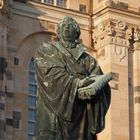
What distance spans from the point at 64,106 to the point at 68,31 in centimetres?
80

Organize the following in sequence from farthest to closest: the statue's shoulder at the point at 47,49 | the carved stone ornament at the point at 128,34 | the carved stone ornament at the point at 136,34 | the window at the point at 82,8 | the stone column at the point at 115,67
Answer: the window at the point at 82,8
the carved stone ornament at the point at 136,34
the carved stone ornament at the point at 128,34
the stone column at the point at 115,67
the statue's shoulder at the point at 47,49

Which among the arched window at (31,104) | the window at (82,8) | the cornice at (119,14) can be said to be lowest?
the arched window at (31,104)

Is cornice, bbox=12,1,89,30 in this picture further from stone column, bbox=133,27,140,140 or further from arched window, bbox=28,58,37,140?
stone column, bbox=133,27,140,140

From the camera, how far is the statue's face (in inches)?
290

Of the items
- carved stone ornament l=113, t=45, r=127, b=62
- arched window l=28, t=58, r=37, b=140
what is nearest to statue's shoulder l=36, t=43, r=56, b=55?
arched window l=28, t=58, r=37, b=140

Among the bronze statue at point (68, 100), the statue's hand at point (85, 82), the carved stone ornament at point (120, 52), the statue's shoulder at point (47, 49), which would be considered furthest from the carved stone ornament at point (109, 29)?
the statue's hand at point (85, 82)

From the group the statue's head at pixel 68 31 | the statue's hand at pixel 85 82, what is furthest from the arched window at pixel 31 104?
the statue's hand at pixel 85 82

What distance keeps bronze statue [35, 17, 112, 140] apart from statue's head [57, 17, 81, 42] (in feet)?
0.81

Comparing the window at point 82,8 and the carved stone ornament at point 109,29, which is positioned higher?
the window at point 82,8

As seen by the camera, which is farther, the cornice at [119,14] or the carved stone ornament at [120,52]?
the cornice at [119,14]

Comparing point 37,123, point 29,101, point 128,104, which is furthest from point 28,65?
point 37,123

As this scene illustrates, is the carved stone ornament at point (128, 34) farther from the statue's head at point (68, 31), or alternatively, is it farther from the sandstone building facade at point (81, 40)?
the statue's head at point (68, 31)

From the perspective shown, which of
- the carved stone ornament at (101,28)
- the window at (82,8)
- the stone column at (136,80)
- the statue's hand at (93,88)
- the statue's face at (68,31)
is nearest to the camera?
the statue's hand at (93,88)

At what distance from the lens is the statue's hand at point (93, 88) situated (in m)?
6.90
